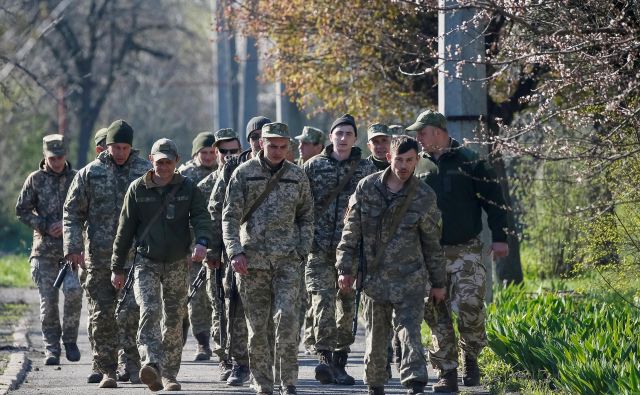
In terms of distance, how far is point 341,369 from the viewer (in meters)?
12.0

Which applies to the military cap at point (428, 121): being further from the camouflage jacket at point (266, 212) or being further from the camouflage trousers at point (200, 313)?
the camouflage trousers at point (200, 313)

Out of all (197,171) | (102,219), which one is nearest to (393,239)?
(102,219)

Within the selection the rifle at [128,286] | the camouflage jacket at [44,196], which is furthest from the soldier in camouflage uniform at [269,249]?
the camouflage jacket at [44,196]

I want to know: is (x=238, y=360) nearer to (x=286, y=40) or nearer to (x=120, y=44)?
(x=286, y=40)

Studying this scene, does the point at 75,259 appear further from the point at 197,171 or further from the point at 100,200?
the point at 197,171

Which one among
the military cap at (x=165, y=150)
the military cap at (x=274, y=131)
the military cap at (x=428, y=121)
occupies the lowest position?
the military cap at (x=165, y=150)

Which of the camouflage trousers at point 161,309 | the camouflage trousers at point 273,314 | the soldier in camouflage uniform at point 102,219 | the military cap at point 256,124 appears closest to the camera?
the camouflage trousers at point 273,314

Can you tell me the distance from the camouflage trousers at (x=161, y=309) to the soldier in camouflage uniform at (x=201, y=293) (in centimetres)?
269

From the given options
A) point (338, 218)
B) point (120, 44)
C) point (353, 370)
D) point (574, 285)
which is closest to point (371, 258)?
point (338, 218)

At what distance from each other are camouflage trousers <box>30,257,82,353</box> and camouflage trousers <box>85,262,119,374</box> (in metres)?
2.07

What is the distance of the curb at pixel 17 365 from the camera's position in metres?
11.7

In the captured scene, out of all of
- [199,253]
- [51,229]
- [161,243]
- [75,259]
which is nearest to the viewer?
[199,253]

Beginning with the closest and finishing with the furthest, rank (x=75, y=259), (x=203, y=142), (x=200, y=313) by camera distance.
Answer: (x=75, y=259)
(x=203, y=142)
(x=200, y=313)

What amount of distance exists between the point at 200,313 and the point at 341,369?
2853 millimetres
